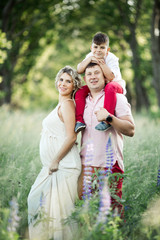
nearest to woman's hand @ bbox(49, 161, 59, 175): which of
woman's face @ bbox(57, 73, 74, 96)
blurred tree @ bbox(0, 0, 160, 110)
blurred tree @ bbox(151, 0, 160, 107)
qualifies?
woman's face @ bbox(57, 73, 74, 96)

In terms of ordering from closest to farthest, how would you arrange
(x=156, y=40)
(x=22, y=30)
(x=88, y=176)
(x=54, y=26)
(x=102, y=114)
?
(x=88, y=176) → (x=102, y=114) → (x=156, y=40) → (x=22, y=30) → (x=54, y=26)

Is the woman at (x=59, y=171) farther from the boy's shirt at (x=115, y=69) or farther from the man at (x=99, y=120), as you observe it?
the boy's shirt at (x=115, y=69)

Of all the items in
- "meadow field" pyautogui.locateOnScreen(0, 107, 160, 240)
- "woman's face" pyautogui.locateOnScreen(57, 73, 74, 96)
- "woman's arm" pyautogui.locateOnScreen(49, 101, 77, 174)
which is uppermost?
"woman's face" pyautogui.locateOnScreen(57, 73, 74, 96)

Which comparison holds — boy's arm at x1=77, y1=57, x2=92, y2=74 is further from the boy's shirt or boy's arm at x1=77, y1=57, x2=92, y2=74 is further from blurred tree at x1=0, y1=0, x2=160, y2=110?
blurred tree at x1=0, y1=0, x2=160, y2=110

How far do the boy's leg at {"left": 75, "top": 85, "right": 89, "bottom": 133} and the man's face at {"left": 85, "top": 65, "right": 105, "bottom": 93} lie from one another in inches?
5.8

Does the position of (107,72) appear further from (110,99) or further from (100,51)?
(100,51)

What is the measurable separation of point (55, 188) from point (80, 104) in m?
0.99

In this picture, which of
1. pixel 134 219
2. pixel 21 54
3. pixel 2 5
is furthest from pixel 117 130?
pixel 21 54

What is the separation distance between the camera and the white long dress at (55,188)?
2.97 meters

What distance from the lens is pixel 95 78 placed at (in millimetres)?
3135

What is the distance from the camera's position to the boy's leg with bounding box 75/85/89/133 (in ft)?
10.0

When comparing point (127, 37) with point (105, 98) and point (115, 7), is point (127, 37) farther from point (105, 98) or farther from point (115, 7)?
point (105, 98)

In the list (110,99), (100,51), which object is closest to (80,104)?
(110,99)

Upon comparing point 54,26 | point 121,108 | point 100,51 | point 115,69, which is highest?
point 54,26
